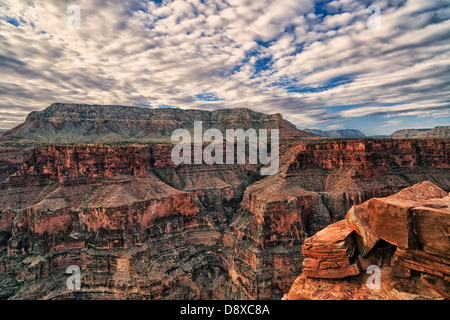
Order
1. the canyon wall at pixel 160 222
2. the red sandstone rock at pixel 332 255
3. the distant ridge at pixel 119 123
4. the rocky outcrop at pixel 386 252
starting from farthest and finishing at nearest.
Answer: the distant ridge at pixel 119 123
the canyon wall at pixel 160 222
the red sandstone rock at pixel 332 255
the rocky outcrop at pixel 386 252

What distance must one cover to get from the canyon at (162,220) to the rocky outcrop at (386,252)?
101 feet

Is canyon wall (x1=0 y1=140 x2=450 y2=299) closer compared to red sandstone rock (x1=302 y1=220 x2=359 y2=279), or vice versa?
red sandstone rock (x1=302 y1=220 x2=359 y2=279)

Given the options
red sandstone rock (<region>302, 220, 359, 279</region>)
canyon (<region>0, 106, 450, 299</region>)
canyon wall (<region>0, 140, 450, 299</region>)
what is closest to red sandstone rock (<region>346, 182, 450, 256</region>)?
red sandstone rock (<region>302, 220, 359, 279</region>)

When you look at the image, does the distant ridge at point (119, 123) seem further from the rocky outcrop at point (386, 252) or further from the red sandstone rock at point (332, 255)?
the rocky outcrop at point (386, 252)

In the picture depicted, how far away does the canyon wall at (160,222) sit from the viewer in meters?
38.5

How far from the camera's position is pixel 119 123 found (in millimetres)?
117875

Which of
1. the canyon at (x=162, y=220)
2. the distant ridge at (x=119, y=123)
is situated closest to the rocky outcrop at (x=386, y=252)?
the canyon at (x=162, y=220)

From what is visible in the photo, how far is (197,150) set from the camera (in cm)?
6956

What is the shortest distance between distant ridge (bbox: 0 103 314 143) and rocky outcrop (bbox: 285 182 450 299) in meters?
98.4

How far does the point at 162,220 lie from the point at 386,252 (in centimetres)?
4119

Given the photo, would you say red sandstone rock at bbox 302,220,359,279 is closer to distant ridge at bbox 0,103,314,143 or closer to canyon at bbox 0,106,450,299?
canyon at bbox 0,106,450,299

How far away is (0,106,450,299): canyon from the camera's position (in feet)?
126

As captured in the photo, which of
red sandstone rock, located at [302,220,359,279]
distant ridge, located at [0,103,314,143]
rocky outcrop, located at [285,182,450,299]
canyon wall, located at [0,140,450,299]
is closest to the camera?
rocky outcrop, located at [285,182,450,299]

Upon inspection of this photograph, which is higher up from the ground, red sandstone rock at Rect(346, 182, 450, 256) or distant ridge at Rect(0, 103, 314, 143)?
distant ridge at Rect(0, 103, 314, 143)
